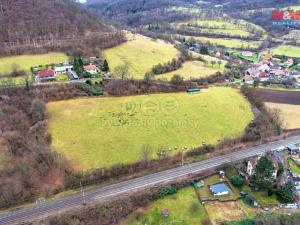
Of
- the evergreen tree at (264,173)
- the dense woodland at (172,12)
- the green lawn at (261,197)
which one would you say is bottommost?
the green lawn at (261,197)

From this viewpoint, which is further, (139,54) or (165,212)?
(139,54)

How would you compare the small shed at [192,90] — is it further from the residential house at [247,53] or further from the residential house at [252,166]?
the residential house at [247,53]

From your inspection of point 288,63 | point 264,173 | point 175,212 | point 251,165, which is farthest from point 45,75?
point 288,63

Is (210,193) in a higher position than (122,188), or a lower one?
lower

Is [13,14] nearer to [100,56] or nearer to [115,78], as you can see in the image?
[100,56]

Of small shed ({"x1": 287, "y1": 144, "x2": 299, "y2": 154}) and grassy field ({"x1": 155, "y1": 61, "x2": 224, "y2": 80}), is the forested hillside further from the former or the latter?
small shed ({"x1": 287, "y1": 144, "x2": 299, "y2": 154})

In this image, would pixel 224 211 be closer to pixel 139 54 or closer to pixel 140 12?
pixel 139 54

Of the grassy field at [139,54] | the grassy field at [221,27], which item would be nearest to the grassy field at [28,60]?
the grassy field at [139,54]
